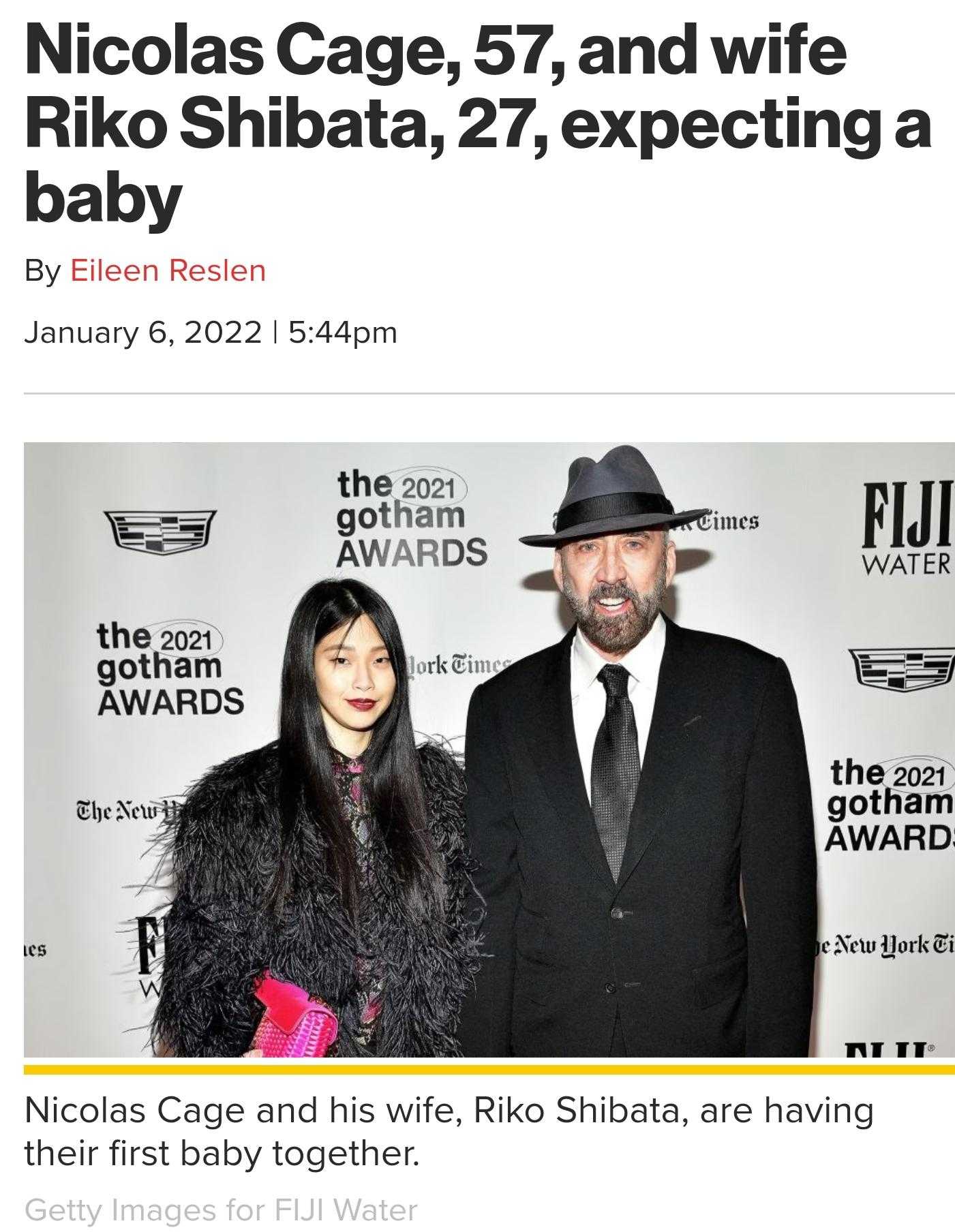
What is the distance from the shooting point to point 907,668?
100 inches

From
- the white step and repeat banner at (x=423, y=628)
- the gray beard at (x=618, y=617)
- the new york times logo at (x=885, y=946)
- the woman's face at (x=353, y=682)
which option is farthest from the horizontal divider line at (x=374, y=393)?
the new york times logo at (x=885, y=946)

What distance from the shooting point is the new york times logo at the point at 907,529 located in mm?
2537

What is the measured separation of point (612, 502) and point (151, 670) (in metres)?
1.10

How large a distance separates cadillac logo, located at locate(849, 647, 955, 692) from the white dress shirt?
0.46 metres

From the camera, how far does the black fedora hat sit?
2445 mm

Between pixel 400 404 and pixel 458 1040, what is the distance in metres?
1.42

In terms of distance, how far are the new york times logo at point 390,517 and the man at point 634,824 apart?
0.82ft

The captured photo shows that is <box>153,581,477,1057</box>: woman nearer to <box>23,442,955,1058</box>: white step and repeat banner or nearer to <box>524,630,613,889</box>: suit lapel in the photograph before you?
<box>23,442,955,1058</box>: white step and repeat banner

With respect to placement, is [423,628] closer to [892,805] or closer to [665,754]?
[665,754]

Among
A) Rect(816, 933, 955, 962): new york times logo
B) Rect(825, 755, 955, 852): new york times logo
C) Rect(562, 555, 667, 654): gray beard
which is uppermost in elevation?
Rect(562, 555, 667, 654): gray beard
